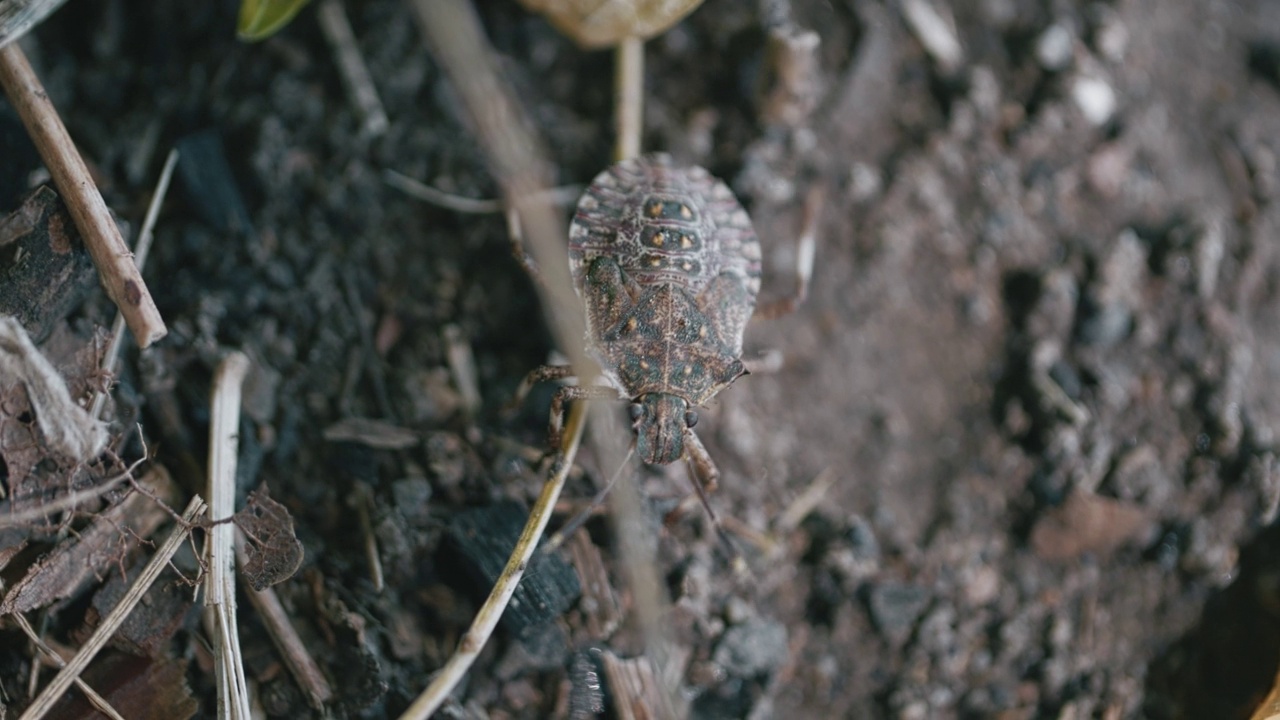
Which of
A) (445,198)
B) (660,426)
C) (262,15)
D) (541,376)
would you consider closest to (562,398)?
(541,376)

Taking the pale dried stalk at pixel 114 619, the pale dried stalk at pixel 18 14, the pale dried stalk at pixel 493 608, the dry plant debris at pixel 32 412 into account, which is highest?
the pale dried stalk at pixel 18 14

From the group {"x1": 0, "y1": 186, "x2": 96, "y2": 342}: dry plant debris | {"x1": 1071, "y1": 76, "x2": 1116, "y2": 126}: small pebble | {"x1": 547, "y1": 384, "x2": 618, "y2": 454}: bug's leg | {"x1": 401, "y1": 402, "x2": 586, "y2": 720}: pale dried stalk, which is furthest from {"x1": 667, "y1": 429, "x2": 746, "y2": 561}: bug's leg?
{"x1": 1071, "y1": 76, "x2": 1116, "y2": 126}: small pebble

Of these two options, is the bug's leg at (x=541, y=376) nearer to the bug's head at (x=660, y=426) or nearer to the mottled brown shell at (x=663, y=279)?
the mottled brown shell at (x=663, y=279)

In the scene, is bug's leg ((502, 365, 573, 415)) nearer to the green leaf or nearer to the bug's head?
the bug's head

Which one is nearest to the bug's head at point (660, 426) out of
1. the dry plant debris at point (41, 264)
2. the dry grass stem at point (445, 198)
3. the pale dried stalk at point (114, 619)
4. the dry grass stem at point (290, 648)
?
the dry grass stem at point (445, 198)

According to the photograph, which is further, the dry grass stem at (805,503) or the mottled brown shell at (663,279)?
the dry grass stem at (805,503)

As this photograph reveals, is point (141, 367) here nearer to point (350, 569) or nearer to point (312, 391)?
point (312, 391)

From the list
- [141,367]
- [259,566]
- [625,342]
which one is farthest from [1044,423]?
[141,367]
